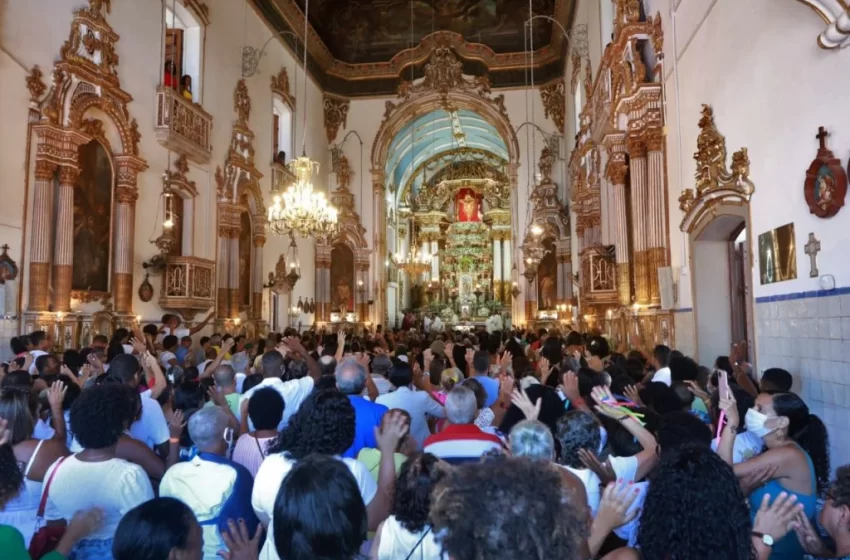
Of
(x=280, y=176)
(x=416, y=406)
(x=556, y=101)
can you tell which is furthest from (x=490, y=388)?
(x=556, y=101)

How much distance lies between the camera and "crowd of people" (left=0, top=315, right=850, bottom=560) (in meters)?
1.63

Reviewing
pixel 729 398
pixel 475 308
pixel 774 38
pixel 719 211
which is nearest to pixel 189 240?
pixel 719 211

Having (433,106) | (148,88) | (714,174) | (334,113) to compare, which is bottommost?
(714,174)

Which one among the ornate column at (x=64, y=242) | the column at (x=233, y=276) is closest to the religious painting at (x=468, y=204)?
the column at (x=233, y=276)

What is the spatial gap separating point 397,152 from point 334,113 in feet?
14.4

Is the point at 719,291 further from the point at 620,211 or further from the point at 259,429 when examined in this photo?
the point at 259,429

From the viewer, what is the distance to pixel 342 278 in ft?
71.2

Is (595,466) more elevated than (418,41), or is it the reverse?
(418,41)

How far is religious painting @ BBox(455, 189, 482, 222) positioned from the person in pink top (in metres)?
31.0

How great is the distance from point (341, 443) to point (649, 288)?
293 inches

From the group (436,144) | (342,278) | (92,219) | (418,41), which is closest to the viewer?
(92,219)

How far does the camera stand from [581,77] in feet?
54.2

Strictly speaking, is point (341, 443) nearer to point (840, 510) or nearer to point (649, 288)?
point (840, 510)

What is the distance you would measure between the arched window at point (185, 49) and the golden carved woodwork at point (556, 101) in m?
11.9
